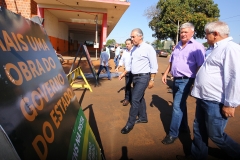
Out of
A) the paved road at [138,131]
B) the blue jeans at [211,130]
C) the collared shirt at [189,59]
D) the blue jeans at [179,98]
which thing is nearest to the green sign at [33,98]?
the paved road at [138,131]

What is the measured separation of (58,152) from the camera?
1077 millimetres

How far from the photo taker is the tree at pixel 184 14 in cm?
2942

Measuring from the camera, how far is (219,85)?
1.89 metres

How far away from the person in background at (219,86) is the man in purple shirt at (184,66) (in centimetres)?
52

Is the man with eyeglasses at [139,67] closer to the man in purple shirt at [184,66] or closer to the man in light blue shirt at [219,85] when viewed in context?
the man in purple shirt at [184,66]

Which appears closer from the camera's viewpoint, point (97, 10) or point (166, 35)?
point (97, 10)

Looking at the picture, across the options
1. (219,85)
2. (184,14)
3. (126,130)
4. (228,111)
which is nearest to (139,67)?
(126,130)

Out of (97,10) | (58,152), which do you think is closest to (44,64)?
(58,152)

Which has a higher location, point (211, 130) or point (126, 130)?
point (211, 130)

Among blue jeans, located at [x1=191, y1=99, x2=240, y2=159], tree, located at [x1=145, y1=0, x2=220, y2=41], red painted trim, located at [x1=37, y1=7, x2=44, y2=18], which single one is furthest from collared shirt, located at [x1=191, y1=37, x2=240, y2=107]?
tree, located at [x1=145, y1=0, x2=220, y2=41]

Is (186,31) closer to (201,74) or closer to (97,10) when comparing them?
(201,74)

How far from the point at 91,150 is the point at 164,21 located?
33.0 meters

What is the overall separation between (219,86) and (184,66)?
81cm

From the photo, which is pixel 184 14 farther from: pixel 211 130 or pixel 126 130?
pixel 211 130
